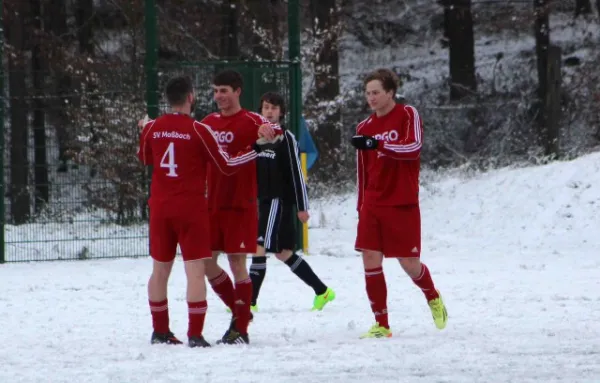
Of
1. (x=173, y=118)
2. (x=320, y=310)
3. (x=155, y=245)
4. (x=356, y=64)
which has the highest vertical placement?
(x=356, y=64)

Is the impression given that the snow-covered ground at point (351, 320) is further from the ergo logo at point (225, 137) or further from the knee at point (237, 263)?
the ergo logo at point (225, 137)

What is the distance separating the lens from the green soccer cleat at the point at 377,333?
321 inches

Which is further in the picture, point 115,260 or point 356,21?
point 356,21

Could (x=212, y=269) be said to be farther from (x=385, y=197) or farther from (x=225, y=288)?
(x=385, y=197)

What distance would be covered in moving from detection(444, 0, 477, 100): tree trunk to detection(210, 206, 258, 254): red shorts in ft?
71.7

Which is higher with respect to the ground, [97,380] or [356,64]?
[356,64]

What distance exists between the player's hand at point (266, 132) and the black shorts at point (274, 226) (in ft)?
6.77

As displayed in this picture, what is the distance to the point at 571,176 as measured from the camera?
61.8ft

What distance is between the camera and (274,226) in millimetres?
9875

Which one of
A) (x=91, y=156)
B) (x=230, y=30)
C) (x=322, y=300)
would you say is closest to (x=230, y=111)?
(x=322, y=300)

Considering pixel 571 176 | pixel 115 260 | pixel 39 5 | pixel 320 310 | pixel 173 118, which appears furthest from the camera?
pixel 39 5

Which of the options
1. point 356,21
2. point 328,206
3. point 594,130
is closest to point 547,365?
point 328,206

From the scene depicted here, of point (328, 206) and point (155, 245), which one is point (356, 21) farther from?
point (155, 245)

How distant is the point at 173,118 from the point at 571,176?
12.0 m
